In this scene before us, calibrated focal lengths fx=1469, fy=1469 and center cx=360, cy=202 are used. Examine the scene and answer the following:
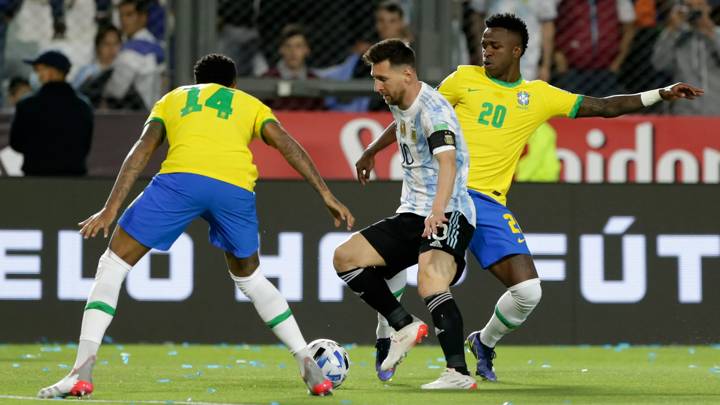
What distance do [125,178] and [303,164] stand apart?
2.89 feet

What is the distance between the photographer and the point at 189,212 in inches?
291

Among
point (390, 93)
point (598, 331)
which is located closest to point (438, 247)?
point (390, 93)

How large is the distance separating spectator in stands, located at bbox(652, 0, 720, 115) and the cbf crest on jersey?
5059 mm

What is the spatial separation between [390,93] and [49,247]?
4.61 meters

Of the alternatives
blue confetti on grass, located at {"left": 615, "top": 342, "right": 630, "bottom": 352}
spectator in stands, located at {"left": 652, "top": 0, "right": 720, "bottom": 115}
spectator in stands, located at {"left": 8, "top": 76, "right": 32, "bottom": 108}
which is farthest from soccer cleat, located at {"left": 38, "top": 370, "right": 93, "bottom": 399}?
spectator in stands, located at {"left": 652, "top": 0, "right": 720, "bottom": 115}

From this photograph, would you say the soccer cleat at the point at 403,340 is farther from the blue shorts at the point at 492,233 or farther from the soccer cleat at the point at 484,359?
the soccer cleat at the point at 484,359

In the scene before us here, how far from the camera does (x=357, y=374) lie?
888 cm

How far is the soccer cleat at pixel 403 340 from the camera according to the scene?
7.50 meters

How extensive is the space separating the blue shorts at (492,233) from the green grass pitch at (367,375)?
73cm

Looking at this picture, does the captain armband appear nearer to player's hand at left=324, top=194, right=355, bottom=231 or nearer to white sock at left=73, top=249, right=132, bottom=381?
player's hand at left=324, top=194, right=355, bottom=231

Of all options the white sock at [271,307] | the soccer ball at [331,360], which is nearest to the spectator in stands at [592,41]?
the soccer ball at [331,360]

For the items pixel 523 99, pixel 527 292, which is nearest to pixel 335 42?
pixel 523 99

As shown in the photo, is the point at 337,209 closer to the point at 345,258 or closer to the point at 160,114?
the point at 345,258

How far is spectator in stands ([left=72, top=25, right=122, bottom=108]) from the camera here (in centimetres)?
1331
